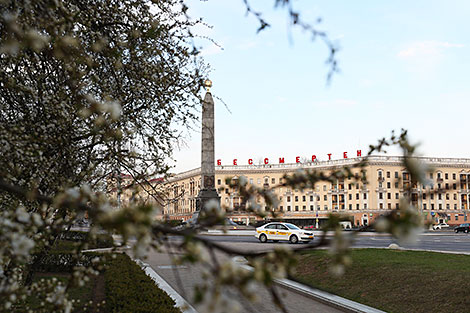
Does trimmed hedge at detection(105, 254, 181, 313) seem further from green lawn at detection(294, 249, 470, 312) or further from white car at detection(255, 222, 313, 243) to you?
white car at detection(255, 222, 313, 243)

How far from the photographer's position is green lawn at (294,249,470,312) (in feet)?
29.0

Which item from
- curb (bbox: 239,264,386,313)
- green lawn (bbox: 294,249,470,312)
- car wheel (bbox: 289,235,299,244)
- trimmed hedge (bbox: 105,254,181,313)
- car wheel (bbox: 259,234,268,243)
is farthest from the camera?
car wheel (bbox: 259,234,268,243)

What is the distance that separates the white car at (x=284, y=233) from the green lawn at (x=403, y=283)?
40.6 feet

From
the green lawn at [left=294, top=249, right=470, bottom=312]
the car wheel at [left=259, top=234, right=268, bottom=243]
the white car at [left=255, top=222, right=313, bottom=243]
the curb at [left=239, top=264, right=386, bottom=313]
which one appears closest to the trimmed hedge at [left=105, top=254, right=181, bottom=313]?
the curb at [left=239, top=264, right=386, bottom=313]

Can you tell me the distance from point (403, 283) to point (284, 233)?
17044 mm

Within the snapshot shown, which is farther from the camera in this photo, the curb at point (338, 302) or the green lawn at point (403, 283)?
the green lawn at point (403, 283)

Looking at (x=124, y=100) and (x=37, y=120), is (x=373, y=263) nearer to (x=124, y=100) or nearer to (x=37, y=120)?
(x=124, y=100)

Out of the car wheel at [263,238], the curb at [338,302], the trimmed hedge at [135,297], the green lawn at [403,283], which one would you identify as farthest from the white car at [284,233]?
the trimmed hedge at [135,297]

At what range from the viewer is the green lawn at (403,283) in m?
8.83

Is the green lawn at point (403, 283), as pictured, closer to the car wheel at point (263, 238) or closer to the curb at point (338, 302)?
the curb at point (338, 302)

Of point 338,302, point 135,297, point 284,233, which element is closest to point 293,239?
point 284,233

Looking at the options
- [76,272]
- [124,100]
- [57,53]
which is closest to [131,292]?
[124,100]

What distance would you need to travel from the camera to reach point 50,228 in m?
2.47

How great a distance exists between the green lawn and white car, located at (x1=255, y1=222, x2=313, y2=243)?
12.4 meters
